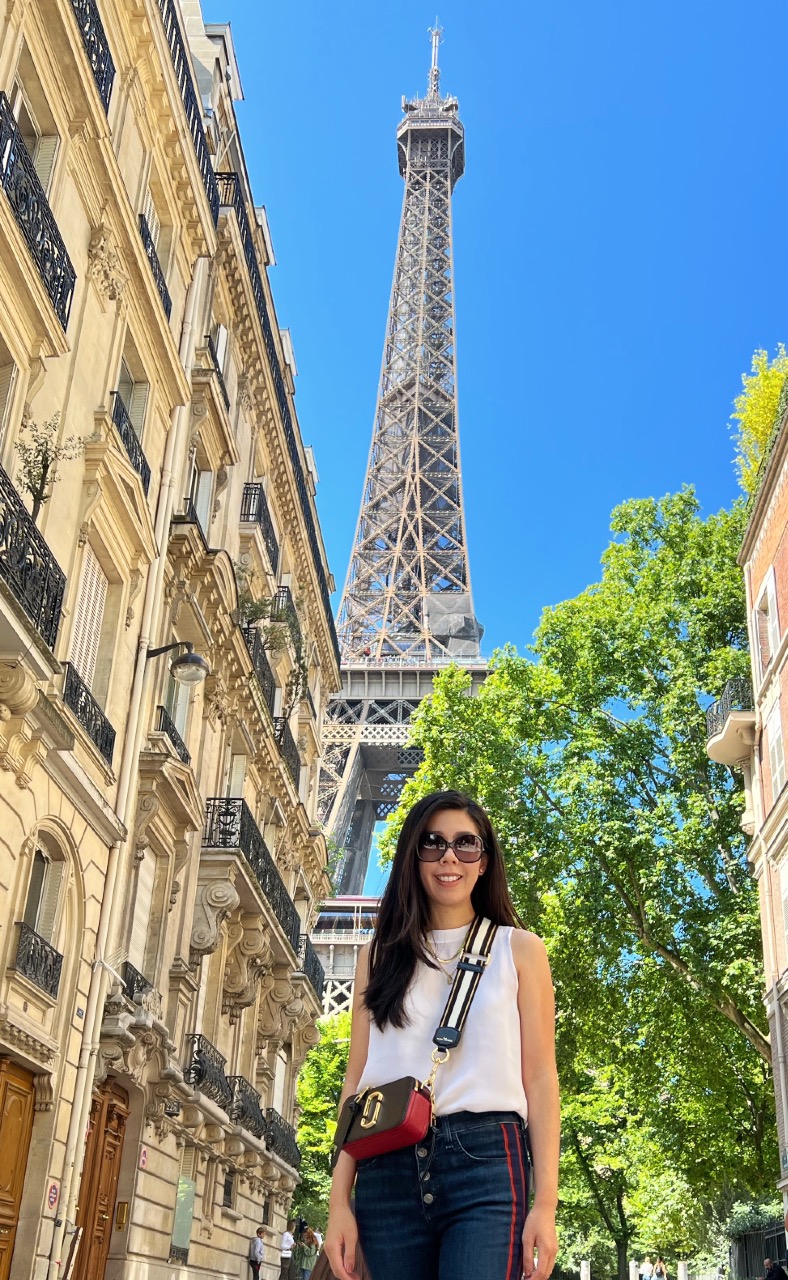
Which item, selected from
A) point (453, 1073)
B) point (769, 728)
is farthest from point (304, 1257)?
point (453, 1073)

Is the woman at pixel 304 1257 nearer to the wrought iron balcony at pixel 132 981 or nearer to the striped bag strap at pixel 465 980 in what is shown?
the wrought iron balcony at pixel 132 981

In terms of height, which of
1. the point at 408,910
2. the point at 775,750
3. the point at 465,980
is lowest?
the point at 465,980

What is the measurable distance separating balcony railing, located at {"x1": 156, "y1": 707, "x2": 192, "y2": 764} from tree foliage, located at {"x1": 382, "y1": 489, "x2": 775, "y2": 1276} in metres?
11.3

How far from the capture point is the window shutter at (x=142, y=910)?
17.7 metres

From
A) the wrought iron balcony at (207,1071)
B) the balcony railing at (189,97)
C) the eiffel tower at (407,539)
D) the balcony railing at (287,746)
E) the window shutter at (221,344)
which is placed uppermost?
the eiffel tower at (407,539)

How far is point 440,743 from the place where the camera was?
32781mm

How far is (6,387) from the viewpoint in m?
12.7

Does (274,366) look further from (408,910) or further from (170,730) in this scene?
(408,910)

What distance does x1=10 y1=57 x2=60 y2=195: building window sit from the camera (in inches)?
539

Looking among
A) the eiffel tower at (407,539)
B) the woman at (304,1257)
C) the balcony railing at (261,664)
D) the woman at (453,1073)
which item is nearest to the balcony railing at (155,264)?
the balcony railing at (261,664)

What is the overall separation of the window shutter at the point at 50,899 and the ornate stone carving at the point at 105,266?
6670mm

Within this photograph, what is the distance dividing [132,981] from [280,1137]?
13570mm

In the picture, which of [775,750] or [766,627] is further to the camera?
[766,627]

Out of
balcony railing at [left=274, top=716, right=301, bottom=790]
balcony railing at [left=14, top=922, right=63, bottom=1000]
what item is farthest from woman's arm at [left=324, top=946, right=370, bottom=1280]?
balcony railing at [left=274, top=716, right=301, bottom=790]
